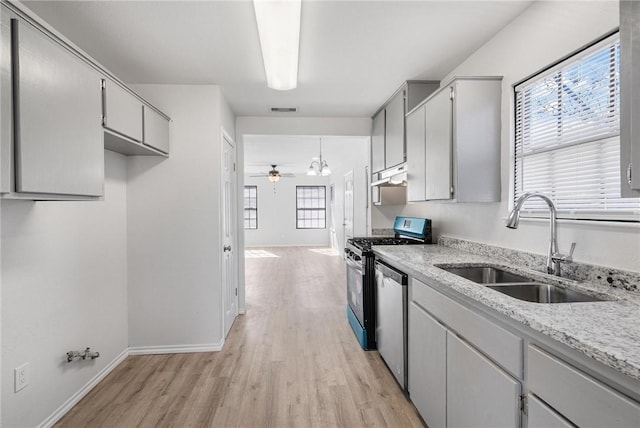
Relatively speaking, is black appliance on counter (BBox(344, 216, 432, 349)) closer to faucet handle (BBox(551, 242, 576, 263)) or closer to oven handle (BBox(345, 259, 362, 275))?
oven handle (BBox(345, 259, 362, 275))

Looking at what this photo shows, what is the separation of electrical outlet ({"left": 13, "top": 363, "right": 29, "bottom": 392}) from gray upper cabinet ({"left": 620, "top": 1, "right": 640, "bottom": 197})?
293 centimetres

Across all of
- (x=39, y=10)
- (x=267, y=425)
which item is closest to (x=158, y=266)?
(x=267, y=425)

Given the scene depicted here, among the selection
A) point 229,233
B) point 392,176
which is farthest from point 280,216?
point 392,176

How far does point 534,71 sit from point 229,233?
10.3ft

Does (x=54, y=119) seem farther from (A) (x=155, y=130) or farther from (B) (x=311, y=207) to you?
(B) (x=311, y=207)

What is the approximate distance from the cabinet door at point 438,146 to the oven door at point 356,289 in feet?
3.29

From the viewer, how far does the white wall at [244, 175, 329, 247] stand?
11.2 m

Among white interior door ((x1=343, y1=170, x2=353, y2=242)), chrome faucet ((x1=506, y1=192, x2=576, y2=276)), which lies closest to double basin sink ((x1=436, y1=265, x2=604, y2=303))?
chrome faucet ((x1=506, y1=192, x2=576, y2=276))

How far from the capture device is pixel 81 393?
2424 millimetres

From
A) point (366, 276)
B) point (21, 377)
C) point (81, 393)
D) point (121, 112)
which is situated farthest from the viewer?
point (366, 276)

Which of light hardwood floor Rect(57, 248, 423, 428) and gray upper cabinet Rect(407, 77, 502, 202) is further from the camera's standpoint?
gray upper cabinet Rect(407, 77, 502, 202)

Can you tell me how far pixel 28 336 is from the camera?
1945mm

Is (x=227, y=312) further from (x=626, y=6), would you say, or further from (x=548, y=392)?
(x=626, y=6)

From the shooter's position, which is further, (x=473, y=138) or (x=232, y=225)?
(x=232, y=225)
